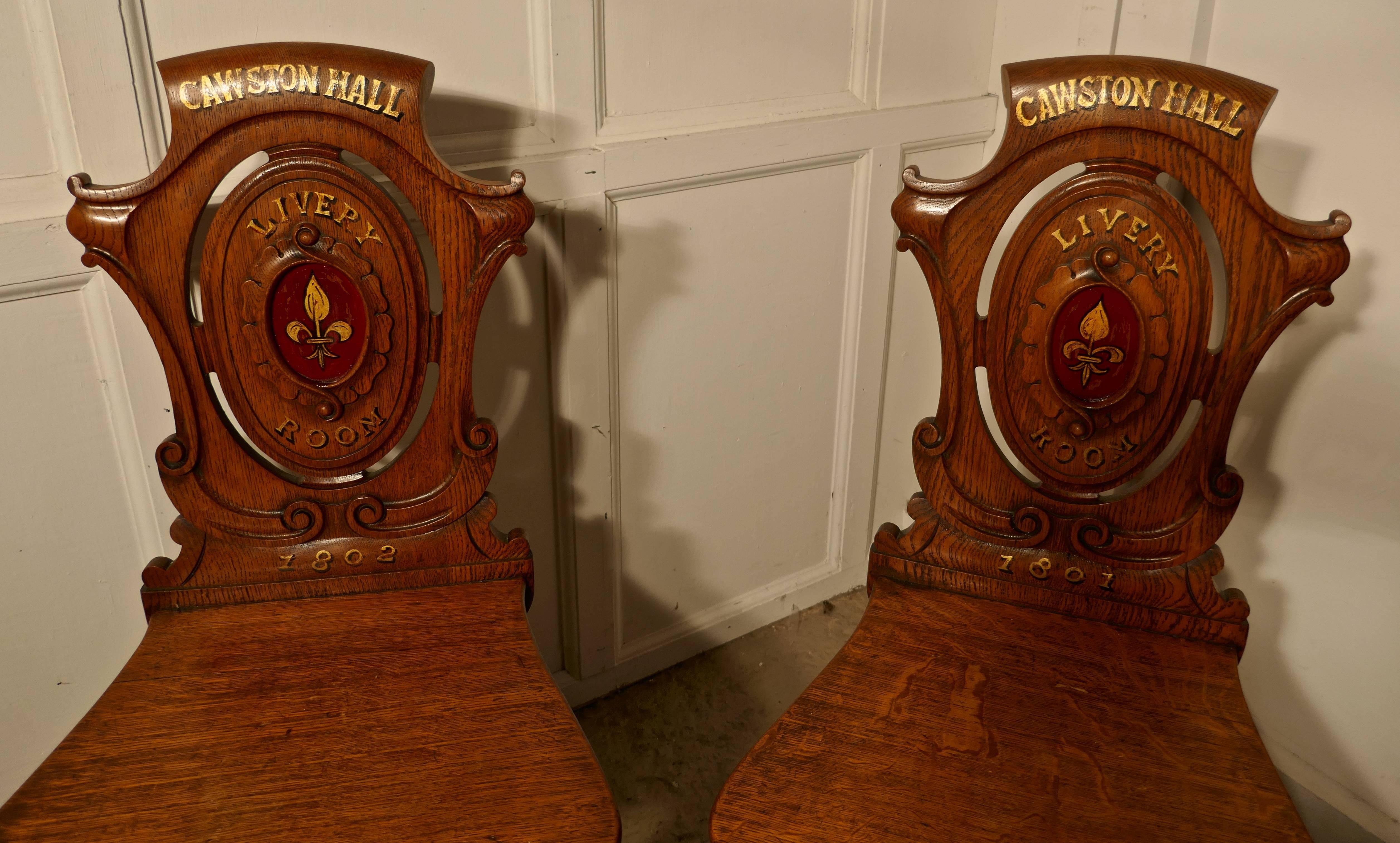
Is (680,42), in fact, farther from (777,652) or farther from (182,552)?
(777,652)

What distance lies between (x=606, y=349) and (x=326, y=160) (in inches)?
23.2

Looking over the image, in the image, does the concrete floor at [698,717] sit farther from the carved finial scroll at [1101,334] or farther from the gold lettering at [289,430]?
the gold lettering at [289,430]

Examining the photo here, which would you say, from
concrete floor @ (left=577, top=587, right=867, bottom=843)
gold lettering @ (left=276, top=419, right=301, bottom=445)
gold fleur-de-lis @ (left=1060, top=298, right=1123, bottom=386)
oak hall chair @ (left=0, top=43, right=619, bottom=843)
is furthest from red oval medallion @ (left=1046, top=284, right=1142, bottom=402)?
gold lettering @ (left=276, top=419, right=301, bottom=445)

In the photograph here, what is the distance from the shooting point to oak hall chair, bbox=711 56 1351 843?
102cm

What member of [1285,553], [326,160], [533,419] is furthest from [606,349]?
[1285,553]

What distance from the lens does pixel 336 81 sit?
44.0 inches

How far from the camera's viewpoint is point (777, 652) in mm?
2066

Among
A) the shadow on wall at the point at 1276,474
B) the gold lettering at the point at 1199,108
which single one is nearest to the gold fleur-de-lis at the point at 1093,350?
the gold lettering at the point at 1199,108

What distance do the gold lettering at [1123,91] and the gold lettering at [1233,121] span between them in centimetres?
10

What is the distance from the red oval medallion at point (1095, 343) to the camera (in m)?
1.21

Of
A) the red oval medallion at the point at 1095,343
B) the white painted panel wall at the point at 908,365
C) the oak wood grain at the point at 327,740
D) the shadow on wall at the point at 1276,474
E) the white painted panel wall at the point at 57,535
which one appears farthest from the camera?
the white painted panel wall at the point at 908,365

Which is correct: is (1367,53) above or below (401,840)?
above

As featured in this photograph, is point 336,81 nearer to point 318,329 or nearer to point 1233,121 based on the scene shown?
point 318,329

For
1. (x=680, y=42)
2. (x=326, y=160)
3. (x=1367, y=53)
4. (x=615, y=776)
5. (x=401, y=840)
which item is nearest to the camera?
(x=401, y=840)
